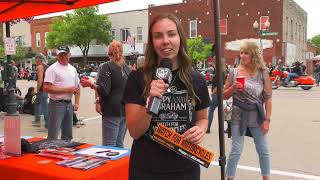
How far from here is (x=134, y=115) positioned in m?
2.17

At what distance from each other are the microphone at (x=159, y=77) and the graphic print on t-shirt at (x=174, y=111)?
0.22 m

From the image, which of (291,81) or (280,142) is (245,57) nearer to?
(280,142)

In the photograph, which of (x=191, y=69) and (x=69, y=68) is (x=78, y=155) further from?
(x=69, y=68)

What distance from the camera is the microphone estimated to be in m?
1.90

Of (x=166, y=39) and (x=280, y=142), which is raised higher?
(x=166, y=39)

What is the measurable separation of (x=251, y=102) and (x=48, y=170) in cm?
258

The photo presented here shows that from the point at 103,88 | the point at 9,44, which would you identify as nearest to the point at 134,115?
the point at 103,88

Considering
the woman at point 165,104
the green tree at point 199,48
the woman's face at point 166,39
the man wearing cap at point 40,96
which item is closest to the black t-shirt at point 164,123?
the woman at point 165,104

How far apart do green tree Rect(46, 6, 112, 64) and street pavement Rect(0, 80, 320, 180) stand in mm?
31910

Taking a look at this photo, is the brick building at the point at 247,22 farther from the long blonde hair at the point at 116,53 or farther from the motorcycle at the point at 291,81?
the long blonde hair at the point at 116,53

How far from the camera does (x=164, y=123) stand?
2287 millimetres

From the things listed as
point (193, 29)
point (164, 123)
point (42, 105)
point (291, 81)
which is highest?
point (193, 29)

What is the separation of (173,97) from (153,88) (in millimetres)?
389

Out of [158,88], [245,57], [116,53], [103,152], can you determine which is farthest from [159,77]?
[116,53]
